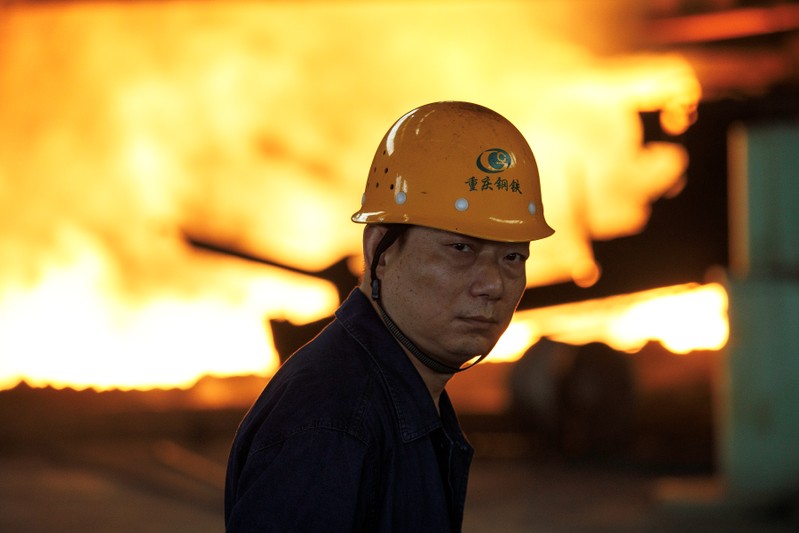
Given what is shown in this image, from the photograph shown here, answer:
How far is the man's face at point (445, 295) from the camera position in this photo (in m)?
2.23

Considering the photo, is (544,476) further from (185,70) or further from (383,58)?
(185,70)

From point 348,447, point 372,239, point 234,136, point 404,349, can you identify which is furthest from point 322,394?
point 234,136

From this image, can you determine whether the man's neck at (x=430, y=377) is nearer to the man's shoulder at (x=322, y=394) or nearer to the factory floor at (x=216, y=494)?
the man's shoulder at (x=322, y=394)

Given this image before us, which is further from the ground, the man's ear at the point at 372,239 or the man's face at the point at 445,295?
the man's ear at the point at 372,239

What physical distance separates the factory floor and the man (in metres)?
4.92

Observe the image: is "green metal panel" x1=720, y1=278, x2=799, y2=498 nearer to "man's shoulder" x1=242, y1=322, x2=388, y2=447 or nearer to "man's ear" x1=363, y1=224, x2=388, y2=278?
"man's ear" x1=363, y1=224, x2=388, y2=278

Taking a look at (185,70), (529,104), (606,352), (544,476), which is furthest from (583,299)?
(185,70)

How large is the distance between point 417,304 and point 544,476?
677 cm

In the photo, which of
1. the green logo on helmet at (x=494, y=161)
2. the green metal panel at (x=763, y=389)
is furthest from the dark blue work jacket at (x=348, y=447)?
the green metal panel at (x=763, y=389)

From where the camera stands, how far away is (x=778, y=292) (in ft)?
23.7

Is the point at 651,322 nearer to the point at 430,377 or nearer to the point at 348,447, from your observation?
the point at 430,377

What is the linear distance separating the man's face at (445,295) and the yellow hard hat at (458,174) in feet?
0.20

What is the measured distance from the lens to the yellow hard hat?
232cm

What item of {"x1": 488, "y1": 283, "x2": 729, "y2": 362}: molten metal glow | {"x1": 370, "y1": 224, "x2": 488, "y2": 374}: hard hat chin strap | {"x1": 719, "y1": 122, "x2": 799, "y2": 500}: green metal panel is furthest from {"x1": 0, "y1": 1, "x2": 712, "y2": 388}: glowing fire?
{"x1": 370, "y1": 224, "x2": 488, "y2": 374}: hard hat chin strap
